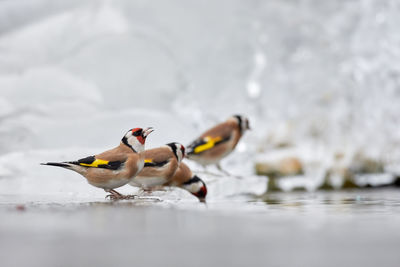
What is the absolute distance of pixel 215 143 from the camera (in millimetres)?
3650

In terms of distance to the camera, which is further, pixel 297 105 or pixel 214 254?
pixel 297 105

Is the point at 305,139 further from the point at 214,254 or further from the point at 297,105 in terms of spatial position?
the point at 214,254

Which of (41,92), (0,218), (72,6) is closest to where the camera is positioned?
(0,218)

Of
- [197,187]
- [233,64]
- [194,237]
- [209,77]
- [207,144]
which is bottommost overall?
[194,237]

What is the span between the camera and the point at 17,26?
227 inches

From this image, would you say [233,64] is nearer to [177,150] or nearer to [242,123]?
[242,123]

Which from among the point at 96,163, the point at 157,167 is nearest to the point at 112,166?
the point at 96,163

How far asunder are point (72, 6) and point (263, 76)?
245 cm

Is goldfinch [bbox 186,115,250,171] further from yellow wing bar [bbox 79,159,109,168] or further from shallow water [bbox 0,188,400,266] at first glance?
shallow water [bbox 0,188,400,266]

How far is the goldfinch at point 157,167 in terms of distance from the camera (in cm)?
285

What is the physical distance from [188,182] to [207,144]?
1.58ft

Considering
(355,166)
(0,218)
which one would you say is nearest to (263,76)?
(355,166)

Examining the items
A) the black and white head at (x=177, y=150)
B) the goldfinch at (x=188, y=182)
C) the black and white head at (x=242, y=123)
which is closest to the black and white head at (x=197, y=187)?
the goldfinch at (x=188, y=182)

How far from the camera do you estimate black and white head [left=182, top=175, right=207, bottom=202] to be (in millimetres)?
3152
